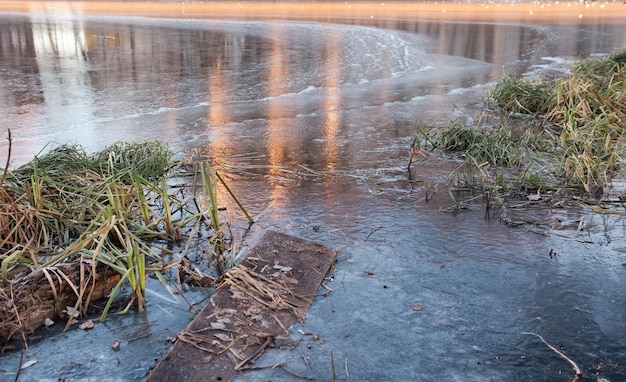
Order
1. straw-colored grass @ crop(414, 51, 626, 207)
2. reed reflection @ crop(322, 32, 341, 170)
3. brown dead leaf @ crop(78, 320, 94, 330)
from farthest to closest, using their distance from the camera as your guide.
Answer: reed reflection @ crop(322, 32, 341, 170)
straw-colored grass @ crop(414, 51, 626, 207)
brown dead leaf @ crop(78, 320, 94, 330)

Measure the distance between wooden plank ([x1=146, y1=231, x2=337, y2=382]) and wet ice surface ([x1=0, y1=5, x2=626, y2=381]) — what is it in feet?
0.39

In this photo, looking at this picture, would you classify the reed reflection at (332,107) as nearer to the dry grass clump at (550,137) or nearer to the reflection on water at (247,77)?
the reflection on water at (247,77)

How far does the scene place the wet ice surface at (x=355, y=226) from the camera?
2744 millimetres

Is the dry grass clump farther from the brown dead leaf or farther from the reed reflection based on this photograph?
the brown dead leaf

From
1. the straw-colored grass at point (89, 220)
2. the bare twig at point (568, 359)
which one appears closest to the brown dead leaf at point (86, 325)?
the straw-colored grass at point (89, 220)

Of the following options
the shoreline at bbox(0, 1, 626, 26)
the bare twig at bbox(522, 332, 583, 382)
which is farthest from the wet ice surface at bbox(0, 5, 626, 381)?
the shoreline at bbox(0, 1, 626, 26)

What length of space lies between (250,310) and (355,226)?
1.36m

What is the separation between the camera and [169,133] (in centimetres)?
680

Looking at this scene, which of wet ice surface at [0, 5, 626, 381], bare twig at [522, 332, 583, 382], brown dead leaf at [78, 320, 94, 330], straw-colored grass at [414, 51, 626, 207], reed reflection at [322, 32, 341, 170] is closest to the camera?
bare twig at [522, 332, 583, 382]

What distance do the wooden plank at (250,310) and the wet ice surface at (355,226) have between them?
120mm

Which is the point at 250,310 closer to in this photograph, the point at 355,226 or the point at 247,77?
the point at 355,226

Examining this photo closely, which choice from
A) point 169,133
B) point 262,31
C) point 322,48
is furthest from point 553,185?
point 262,31

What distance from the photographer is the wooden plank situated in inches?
104

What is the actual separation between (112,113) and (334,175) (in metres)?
4.12
